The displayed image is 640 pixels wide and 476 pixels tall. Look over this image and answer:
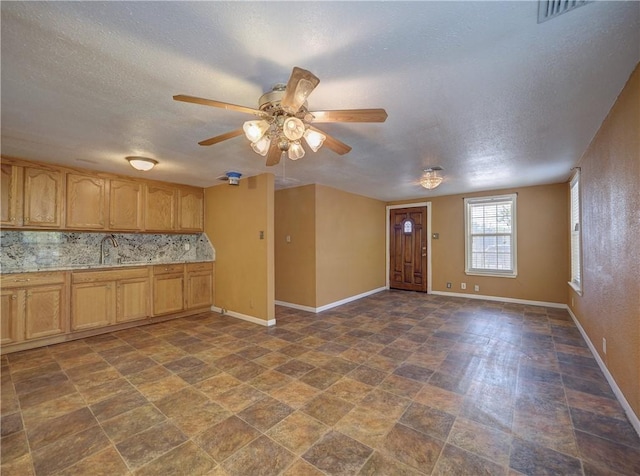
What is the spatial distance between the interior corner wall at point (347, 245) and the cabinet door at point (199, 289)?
197cm

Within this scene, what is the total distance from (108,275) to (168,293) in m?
0.87

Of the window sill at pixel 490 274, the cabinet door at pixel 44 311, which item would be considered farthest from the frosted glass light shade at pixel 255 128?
the window sill at pixel 490 274

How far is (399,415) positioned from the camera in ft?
6.68

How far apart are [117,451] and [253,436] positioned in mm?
817

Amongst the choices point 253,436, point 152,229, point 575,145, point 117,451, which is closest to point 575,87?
point 575,145

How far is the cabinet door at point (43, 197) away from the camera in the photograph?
3.45 metres

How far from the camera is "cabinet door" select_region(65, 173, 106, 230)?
3752 mm

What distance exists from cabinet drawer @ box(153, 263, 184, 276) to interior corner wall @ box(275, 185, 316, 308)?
1.74 m

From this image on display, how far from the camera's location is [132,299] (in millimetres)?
4102

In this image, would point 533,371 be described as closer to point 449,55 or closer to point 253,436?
point 253,436

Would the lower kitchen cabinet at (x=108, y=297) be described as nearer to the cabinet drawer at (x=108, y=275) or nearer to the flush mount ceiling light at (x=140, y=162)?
the cabinet drawer at (x=108, y=275)

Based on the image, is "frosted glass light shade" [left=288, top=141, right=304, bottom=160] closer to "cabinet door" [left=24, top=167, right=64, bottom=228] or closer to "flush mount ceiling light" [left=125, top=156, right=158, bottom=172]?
"flush mount ceiling light" [left=125, top=156, right=158, bottom=172]

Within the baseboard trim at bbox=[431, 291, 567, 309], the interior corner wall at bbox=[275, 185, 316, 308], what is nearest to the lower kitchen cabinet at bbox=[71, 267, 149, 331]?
the interior corner wall at bbox=[275, 185, 316, 308]

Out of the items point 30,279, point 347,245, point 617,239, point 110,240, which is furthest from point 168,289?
point 617,239
